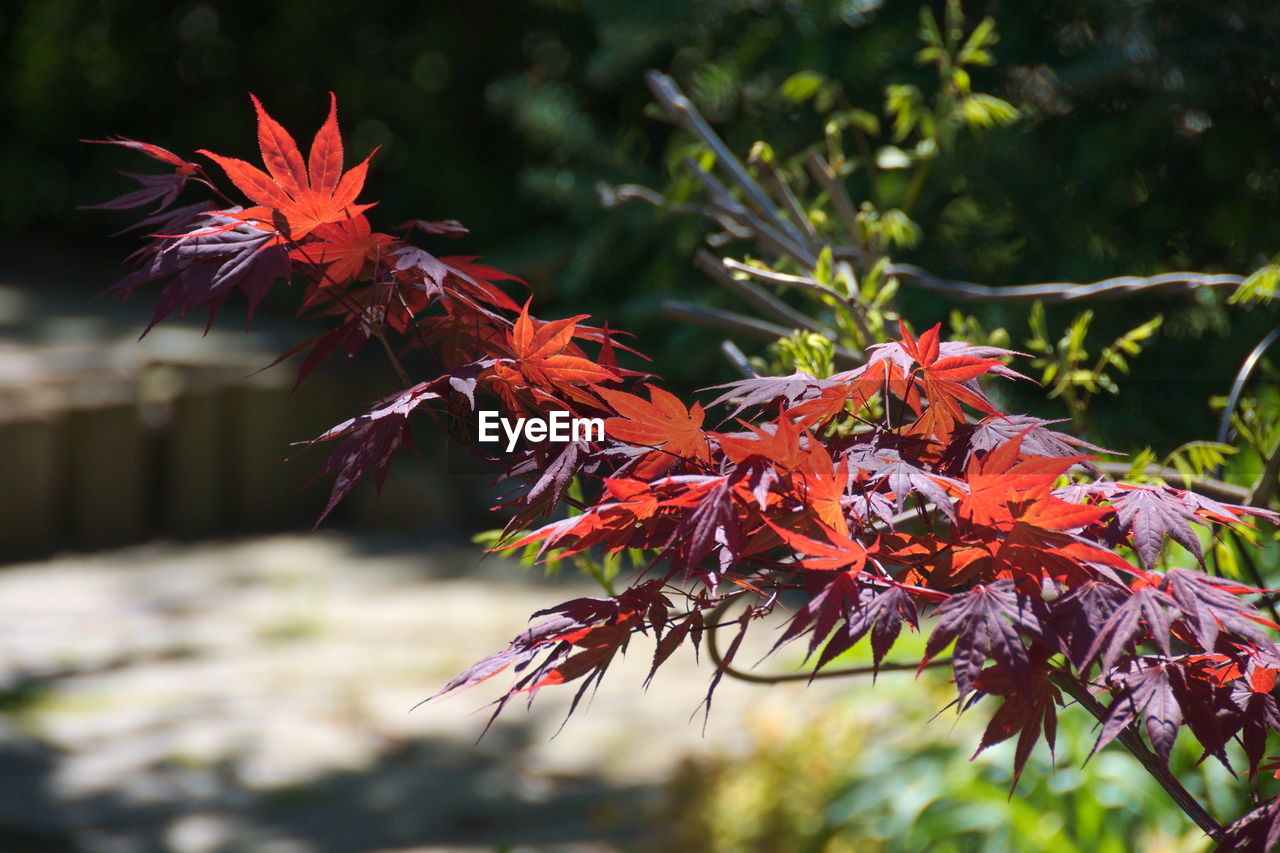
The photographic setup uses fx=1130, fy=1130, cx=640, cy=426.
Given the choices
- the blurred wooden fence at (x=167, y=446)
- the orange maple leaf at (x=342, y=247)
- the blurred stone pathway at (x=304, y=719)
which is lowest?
the blurred stone pathway at (x=304, y=719)

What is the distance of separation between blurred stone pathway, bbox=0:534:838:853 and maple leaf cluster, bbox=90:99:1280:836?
126 centimetres

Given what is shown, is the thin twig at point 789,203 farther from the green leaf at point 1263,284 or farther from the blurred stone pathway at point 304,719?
the blurred stone pathway at point 304,719

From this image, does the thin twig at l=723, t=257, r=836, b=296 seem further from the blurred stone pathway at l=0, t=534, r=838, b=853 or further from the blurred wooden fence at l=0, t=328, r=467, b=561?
the blurred wooden fence at l=0, t=328, r=467, b=561

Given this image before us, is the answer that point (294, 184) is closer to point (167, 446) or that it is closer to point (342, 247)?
point (342, 247)

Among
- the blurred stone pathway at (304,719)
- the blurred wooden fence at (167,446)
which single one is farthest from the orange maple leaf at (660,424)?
the blurred wooden fence at (167,446)

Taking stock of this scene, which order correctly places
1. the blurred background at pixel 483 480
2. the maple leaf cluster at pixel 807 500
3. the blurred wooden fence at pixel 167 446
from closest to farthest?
the maple leaf cluster at pixel 807 500
the blurred background at pixel 483 480
the blurred wooden fence at pixel 167 446

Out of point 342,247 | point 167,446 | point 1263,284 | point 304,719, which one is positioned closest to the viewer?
point 342,247

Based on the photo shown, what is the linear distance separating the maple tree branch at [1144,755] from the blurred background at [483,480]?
842 mm

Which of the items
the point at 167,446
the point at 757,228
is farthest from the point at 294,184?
the point at 167,446

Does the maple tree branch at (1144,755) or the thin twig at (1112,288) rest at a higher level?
the thin twig at (1112,288)

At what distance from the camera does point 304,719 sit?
119 inches

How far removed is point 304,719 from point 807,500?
2.59 metres

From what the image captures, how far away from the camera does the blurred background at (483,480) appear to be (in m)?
2.32

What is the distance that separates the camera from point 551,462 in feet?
2.88
